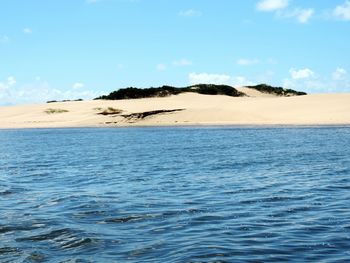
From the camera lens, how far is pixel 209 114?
74750 mm

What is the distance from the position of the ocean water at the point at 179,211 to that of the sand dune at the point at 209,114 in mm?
43701

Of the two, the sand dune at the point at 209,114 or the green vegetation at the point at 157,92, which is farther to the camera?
the green vegetation at the point at 157,92

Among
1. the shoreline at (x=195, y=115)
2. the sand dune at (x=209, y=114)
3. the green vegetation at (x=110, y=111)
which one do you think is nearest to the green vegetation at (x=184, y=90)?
the shoreline at (x=195, y=115)

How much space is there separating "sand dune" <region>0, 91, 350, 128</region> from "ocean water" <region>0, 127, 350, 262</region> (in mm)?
43701

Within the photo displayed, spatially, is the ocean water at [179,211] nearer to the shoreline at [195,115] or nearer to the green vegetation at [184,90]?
the shoreline at [195,115]

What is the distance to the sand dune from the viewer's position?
2749 inches

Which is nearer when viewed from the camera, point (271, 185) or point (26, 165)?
point (271, 185)

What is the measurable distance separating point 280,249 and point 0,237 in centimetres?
567

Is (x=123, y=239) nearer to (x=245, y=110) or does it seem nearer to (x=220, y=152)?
(x=220, y=152)

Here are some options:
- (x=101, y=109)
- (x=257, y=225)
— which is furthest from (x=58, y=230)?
(x=101, y=109)

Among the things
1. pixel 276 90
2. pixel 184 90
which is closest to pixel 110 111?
pixel 184 90

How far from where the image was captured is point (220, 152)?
3066 centimetres

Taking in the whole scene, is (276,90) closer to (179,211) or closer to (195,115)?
(195,115)

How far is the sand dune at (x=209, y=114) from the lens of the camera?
229 feet
